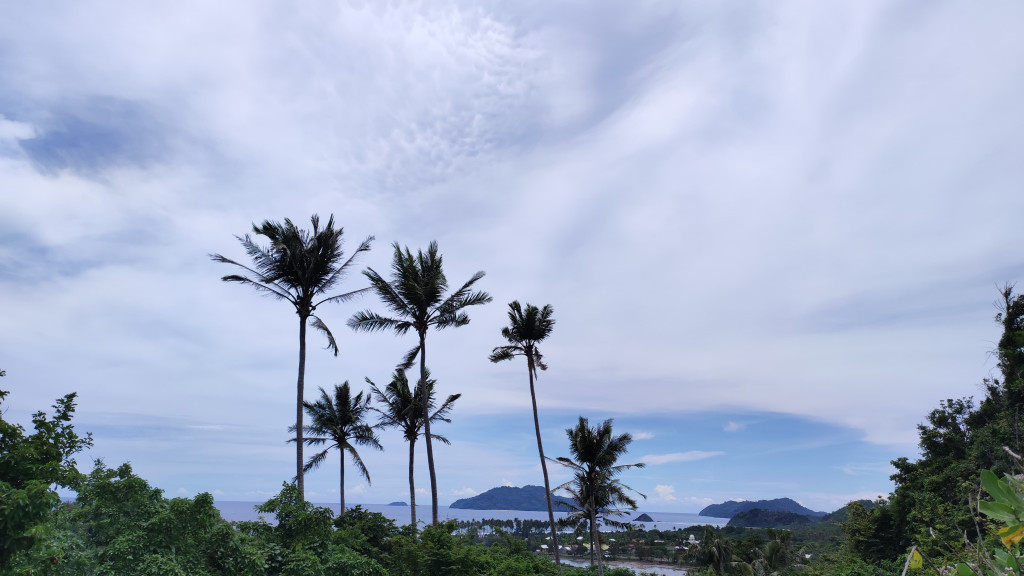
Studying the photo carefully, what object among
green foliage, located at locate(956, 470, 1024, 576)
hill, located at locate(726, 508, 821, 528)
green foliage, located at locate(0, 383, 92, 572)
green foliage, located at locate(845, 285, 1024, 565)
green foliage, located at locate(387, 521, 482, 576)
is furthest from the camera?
hill, located at locate(726, 508, 821, 528)

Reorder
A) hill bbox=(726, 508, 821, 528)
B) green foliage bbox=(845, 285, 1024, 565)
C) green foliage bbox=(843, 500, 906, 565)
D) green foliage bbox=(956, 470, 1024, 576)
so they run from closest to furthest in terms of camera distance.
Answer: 1. green foliage bbox=(956, 470, 1024, 576)
2. green foliage bbox=(845, 285, 1024, 565)
3. green foliage bbox=(843, 500, 906, 565)
4. hill bbox=(726, 508, 821, 528)

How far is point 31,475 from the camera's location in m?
10.8

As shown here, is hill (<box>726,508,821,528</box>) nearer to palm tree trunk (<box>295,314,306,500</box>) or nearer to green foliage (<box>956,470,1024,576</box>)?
palm tree trunk (<box>295,314,306,500</box>)

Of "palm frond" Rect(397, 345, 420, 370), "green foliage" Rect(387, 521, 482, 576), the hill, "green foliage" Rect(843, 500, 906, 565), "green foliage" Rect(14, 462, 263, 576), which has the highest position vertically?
"palm frond" Rect(397, 345, 420, 370)

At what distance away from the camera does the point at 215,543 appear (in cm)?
1075

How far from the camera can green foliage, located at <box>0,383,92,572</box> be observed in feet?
25.5

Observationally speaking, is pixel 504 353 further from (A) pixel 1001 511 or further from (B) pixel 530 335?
(A) pixel 1001 511

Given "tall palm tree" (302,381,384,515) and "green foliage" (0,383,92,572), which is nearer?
"green foliage" (0,383,92,572)

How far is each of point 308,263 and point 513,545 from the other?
982cm

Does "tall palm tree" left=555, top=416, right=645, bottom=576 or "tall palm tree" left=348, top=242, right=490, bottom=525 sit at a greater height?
"tall palm tree" left=348, top=242, right=490, bottom=525

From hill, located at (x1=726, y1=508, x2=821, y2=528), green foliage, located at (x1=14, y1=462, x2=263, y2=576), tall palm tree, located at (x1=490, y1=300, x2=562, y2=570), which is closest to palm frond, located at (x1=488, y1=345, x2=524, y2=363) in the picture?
tall palm tree, located at (x1=490, y1=300, x2=562, y2=570)

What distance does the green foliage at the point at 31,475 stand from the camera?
7781 millimetres

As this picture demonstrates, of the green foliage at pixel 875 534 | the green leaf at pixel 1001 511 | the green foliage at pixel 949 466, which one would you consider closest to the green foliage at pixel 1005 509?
the green leaf at pixel 1001 511

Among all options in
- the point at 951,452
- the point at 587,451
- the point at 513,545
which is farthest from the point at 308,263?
the point at 951,452
